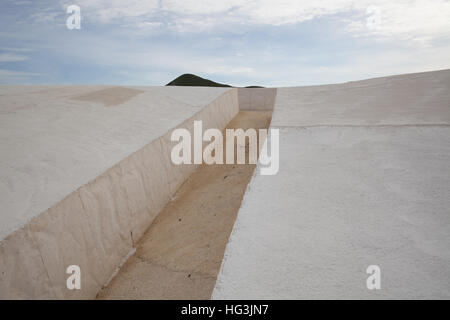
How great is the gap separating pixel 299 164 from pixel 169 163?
6.67ft

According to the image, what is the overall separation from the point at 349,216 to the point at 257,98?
9.58 meters

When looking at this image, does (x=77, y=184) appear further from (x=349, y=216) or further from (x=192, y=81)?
(x=192, y=81)

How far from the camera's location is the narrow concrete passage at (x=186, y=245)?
8.48 ft

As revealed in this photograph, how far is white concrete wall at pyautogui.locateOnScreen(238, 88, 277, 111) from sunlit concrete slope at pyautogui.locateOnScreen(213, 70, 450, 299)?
7.37m

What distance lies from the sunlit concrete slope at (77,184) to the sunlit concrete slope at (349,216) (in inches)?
54.1

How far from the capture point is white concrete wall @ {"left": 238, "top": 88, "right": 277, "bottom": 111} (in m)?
11.0

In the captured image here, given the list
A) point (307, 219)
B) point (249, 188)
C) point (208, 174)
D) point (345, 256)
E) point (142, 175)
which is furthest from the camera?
point (208, 174)

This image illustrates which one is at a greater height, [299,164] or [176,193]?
[299,164]

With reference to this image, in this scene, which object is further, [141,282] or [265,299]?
[141,282]

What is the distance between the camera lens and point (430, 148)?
292cm

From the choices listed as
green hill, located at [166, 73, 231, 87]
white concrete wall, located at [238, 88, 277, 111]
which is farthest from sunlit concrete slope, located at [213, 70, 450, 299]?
green hill, located at [166, 73, 231, 87]
